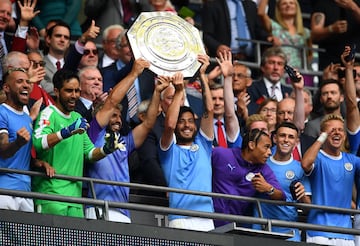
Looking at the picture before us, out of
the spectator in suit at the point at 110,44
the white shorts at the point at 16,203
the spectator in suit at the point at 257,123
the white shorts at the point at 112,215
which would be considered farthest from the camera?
the spectator in suit at the point at 110,44

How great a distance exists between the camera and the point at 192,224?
15711mm

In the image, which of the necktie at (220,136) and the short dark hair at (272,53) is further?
the short dark hair at (272,53)

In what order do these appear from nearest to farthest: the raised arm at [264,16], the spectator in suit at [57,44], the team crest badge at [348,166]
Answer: the team crest badge at [348,166] → the spectator in suit at [57,44] → the raised arm at [264,16]

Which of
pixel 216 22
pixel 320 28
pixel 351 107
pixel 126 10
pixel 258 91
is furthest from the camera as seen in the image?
pixel 320 28

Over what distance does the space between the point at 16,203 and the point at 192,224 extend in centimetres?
193

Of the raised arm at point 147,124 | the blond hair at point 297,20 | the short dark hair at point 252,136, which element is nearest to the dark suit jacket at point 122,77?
the raised arm at point 147,124

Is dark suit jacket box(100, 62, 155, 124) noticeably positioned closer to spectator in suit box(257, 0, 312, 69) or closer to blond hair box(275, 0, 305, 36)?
spectator in suit box(257, 0, 312, 69)

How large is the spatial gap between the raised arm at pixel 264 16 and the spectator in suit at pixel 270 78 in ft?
4.08

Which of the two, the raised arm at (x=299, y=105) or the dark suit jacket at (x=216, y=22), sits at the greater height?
the dark suit jacket at (x=216, y=22)

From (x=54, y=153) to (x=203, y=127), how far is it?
6.09 ft

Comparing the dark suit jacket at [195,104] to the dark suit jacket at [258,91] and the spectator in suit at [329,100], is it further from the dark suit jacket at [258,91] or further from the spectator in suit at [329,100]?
the spectator in suit at [329,100]

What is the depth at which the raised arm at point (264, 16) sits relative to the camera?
20562 millimetres

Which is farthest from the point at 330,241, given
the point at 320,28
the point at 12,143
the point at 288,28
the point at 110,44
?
the point at 320,28

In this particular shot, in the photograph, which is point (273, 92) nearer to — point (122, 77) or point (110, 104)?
point (122, 77)
